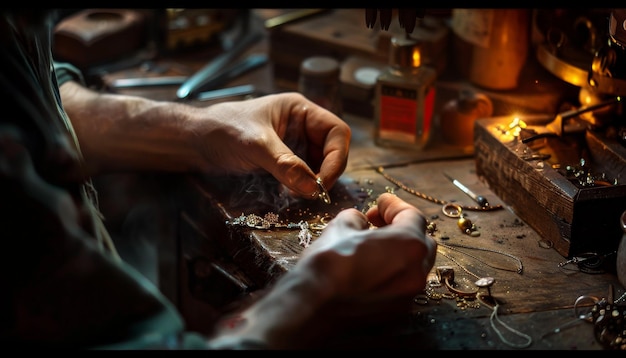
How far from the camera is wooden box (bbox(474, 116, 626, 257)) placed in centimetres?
159

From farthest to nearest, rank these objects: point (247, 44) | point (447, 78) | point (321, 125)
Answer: point (247, 44)
point (447, 78)
point (321, 125)

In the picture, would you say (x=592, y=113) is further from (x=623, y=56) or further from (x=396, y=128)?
(x=396, y=128)

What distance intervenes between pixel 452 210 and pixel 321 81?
539 mm

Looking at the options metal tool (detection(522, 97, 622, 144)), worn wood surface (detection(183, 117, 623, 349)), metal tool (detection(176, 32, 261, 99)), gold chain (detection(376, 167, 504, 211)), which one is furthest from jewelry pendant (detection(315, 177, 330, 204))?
metal tool (detection(176, 32, 261, 99))

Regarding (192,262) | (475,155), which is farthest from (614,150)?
(192,262)

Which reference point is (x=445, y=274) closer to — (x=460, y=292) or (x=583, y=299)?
(x=460, y=292)

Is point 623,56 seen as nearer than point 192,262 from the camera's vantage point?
Yes

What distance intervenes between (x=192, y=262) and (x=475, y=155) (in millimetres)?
782

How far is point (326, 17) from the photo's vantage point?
2.54 meters

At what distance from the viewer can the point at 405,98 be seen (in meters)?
2.03

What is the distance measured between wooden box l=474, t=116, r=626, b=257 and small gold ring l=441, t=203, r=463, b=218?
126 mm

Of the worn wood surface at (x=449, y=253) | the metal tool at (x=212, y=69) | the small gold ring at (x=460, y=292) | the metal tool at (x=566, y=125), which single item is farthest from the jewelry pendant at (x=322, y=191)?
the metal tool at (x=212, y=69)

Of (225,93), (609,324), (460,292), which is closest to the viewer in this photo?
(609,324)

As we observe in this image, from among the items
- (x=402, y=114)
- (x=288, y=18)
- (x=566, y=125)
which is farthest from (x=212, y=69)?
(x=566, y=125)
